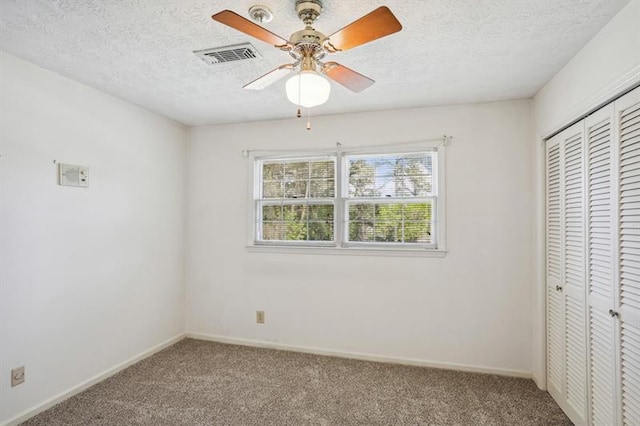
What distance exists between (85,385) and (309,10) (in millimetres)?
3097

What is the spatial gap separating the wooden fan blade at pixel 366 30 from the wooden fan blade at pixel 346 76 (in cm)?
12

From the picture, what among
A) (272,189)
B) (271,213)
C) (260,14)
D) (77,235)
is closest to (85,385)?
(77,235)

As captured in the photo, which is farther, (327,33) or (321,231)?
(321,231)

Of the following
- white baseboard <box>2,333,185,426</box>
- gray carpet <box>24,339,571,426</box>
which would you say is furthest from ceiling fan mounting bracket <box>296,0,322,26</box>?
white baseboard <box>2,333,185,426</box>

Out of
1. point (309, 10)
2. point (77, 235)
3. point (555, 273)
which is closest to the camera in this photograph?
point (309, 10)

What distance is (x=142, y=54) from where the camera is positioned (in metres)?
2.16

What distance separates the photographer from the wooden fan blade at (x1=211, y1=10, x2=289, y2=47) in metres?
1.29

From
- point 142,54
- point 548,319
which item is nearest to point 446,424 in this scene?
point 548,319

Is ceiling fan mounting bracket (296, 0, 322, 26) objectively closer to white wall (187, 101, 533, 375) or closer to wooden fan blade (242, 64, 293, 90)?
wooden fan blade (242, 64, 293, 90)

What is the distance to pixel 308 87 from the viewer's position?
147 cm

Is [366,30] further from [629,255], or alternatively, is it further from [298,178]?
[298,178]

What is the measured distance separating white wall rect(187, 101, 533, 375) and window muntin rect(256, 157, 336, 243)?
0.19m

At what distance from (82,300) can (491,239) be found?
11.1 feet

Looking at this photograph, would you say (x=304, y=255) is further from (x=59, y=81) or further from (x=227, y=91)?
(x=59, y=81)
